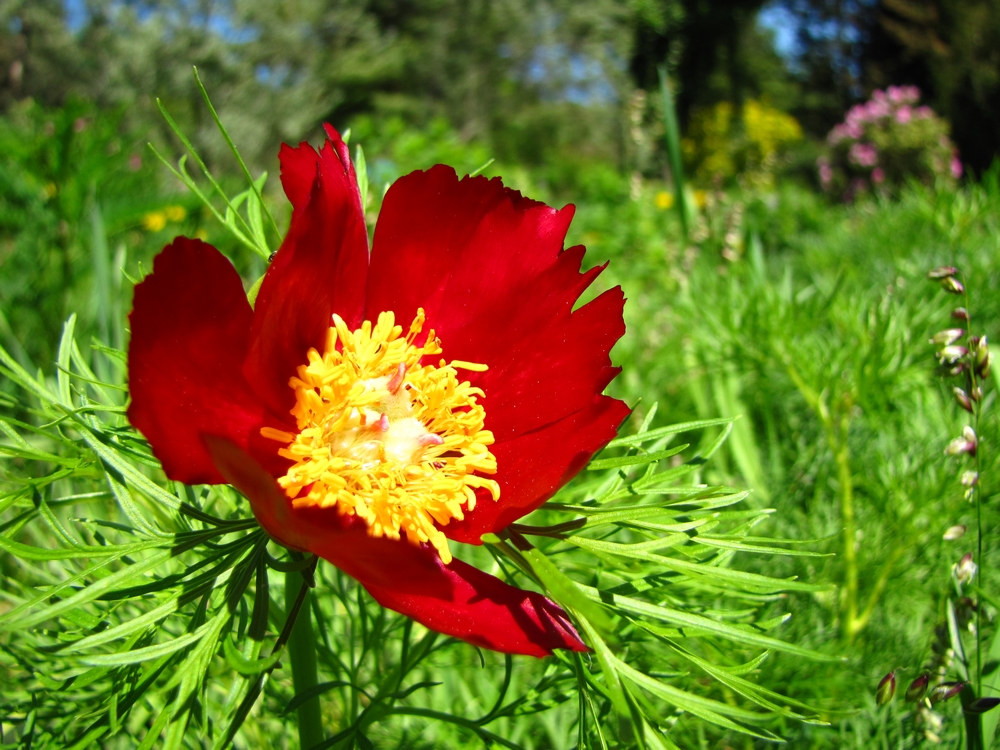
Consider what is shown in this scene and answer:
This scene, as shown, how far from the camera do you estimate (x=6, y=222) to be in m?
1.84

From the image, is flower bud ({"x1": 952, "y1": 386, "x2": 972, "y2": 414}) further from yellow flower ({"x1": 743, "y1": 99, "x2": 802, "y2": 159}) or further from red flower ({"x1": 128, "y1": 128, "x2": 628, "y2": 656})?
yellow flower ({"x1": 743, "y1": 99, "x2": 802, "y2": 159})

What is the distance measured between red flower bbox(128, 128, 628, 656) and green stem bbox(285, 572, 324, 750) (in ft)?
0.27

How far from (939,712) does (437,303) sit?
0.71 m

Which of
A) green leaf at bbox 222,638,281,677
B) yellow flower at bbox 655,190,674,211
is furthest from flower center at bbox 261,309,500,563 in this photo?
yellow flower at bbox 655,190,674,211

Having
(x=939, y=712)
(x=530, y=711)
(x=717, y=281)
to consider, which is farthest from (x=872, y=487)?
(x=530, y=711)

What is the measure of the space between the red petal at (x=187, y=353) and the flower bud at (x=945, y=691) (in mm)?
542

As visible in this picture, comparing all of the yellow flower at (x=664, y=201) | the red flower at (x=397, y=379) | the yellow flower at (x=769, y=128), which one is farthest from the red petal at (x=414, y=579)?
the yellow flower at (x=769, y=128)

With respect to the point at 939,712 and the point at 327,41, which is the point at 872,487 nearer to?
the point at 939,712

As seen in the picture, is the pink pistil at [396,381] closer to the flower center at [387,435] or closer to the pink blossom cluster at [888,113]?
the flower center at [387,435]

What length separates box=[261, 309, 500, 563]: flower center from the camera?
1.73ft

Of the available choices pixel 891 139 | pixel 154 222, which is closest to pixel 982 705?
pixel 154 222

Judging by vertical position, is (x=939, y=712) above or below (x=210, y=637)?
below

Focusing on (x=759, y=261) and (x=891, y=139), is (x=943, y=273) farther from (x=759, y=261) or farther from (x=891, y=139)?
(x=891, y=139)

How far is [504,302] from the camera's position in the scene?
2.07 ft
